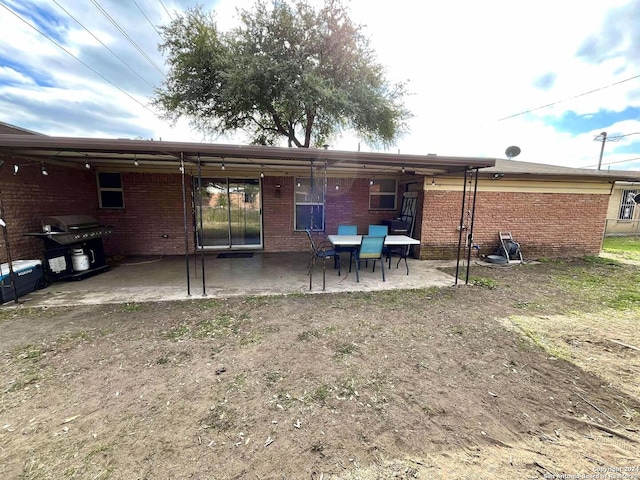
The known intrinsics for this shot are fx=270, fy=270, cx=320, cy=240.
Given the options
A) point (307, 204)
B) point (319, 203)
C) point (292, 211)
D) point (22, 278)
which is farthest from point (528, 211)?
point (22, 278)

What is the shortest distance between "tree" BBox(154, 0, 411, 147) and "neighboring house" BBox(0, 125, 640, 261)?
3.44 m

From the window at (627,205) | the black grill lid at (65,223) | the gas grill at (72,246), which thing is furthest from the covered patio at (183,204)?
the window at (627,205)

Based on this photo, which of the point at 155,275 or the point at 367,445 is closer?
the point at 367,445

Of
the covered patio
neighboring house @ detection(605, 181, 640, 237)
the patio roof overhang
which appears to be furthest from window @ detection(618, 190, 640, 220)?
the patio roof overhang

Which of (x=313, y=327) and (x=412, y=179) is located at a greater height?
(x=412, y=179)

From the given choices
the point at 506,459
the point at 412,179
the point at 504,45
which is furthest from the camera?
the point at 504,45

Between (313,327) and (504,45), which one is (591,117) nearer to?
(504,45)

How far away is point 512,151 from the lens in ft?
36.5

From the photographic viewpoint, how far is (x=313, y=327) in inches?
142

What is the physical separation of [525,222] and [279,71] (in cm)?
901

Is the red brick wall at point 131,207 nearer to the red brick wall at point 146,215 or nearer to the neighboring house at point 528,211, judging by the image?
the red brick wall at point 146,215

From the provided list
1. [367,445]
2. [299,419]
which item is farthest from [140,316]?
[367,445]

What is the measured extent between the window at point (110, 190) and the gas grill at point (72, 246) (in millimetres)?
1800

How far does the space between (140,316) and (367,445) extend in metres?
3.53
